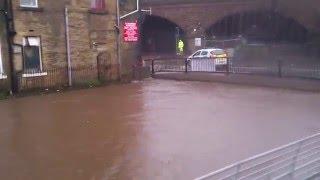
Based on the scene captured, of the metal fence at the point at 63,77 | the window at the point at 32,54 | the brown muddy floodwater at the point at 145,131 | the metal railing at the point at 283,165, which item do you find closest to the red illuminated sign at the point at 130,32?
the metal fence at the point at 63,77

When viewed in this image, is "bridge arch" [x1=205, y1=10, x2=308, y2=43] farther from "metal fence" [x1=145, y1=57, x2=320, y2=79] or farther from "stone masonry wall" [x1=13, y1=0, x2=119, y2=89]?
"stone masonry wall" [x1=13, y1=0, x2=119, y2=89]

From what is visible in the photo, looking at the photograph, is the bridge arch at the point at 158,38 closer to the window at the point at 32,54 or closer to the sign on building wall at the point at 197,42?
the sign on building wall at the point at 197,42

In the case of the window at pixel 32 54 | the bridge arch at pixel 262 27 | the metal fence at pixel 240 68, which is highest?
the bridge arch at pixel 262 27

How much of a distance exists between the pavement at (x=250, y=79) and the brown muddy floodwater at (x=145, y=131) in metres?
1.25

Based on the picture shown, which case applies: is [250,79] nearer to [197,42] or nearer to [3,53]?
[3,53]

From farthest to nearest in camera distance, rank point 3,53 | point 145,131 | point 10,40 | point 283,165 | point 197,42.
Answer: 1. point 197,42
2. point 10,40
3. point 3,53
4. point 145,131
5. point 283,165

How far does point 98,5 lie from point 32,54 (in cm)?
485

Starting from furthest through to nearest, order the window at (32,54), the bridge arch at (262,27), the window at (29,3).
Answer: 1. the bridge arch at (262,27)
2. the window at (32,54)
3. the window at (29,3)

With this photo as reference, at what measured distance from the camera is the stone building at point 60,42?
22.1m

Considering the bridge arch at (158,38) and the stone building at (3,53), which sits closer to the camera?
the stone building at (3,53)

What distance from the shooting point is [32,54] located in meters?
→ 23.0

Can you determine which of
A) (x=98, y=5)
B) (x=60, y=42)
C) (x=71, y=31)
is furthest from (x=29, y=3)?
(x=98, y=5)

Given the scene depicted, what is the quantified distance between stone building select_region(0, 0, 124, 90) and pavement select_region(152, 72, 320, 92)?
380 cm

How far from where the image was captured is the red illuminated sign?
90.1 feet
